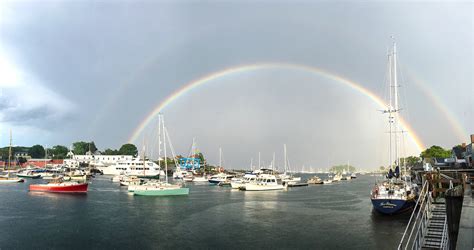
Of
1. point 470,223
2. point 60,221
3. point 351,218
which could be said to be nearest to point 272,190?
point 351,218

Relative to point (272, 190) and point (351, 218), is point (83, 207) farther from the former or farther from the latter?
point (272, 190)

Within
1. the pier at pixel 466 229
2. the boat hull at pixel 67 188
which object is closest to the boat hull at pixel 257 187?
the boat hull at pixel 67 188

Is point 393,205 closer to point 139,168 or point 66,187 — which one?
point 66,187

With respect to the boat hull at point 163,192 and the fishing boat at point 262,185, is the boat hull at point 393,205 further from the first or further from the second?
the fishing boat at point 262,185

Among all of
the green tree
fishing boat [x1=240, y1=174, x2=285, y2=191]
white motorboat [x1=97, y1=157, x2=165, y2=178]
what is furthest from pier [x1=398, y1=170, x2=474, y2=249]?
the green tree

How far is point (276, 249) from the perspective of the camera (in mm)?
30422

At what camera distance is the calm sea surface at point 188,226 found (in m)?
32.4

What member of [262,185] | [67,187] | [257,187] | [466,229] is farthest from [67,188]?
[466,229]

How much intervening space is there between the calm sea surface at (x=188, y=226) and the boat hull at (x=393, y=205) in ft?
4.75

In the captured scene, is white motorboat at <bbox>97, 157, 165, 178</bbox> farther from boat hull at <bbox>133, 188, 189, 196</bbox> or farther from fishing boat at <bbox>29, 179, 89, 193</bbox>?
boat hull at <bbox>133, 188, 189, 196</bbox>

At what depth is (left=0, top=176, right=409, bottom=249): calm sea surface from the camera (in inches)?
1277

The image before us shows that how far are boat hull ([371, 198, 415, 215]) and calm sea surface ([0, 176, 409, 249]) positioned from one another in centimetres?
145

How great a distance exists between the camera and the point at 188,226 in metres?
41.3

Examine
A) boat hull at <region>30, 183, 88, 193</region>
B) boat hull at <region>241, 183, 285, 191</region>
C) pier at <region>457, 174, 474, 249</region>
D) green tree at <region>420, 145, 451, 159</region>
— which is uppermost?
green tree at <region>420, 145, 451, 159</region>
